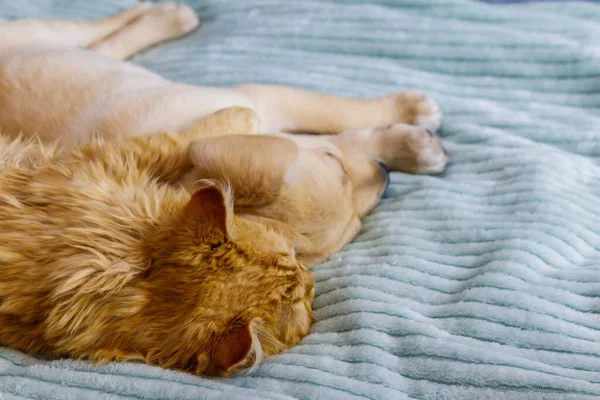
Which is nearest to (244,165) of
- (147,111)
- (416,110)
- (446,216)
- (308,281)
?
(308,281)

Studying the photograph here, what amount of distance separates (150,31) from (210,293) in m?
1.59

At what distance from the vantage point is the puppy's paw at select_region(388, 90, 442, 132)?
1.95 m

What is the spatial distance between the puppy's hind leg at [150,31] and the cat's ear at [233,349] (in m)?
1.54

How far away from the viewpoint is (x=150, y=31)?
2.40 meters

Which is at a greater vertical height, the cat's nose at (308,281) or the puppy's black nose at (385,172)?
the puppy's black nose at (385,172)

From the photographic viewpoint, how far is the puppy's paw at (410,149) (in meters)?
1.82

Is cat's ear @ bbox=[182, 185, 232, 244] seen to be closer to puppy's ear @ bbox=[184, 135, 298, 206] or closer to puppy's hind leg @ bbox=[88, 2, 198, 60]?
puppy's ear @ bbox=[184, 135, 298, 206]

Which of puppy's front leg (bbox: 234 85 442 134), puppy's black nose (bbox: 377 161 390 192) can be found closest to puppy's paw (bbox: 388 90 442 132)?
puppy's front leg (bbox: 234 85 442 134)

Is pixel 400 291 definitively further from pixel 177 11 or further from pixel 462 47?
pixel 177 11

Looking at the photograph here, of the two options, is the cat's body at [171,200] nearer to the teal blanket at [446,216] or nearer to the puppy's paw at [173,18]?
the teal blanket at [446,216]

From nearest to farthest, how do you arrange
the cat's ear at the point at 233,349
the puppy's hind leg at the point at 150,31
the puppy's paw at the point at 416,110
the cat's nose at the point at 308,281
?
the cat's ear at the point at 233,349 < the cat's nose at the point at 308,281 < the puppy's paw at the point at 416,110 < the puppy's hind leg at the point at 150,31

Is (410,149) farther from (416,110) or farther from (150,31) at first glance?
(150,31)

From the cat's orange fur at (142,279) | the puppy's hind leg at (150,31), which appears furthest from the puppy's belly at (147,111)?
the puppy's hind leg at (150,31)

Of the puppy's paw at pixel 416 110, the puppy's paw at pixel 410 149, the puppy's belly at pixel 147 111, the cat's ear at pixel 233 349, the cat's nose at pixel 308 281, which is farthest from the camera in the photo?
the puppy's paw at pixel 416 110
